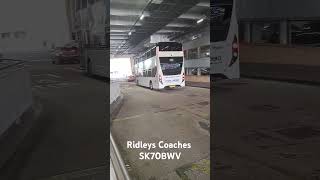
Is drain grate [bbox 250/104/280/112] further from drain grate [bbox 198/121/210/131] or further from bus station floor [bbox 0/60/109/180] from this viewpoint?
bus station floor [bbox 0/60/109/180]

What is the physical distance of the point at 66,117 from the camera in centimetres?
271

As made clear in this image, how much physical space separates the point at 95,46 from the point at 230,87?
2159mm

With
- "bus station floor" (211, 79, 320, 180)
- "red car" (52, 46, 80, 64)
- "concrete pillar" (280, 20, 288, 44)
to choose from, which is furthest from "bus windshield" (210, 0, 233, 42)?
"concrete pillar" (280, 20, 288, 44)

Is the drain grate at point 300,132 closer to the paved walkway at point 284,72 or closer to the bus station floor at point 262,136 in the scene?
the bus station floor at point 262,136

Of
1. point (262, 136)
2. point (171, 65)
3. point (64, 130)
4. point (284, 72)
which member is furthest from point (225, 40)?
point (284, 72)

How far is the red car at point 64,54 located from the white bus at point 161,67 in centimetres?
58

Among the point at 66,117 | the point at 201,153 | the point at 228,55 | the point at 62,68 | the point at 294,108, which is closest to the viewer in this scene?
the point at 201,153

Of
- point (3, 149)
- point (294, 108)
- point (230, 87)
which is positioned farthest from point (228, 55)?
point (3, 149)

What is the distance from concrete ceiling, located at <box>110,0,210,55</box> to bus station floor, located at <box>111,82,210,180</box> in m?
0.36

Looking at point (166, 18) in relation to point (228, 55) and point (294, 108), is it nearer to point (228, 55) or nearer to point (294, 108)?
point (228, 55)

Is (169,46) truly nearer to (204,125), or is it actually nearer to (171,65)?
(171,65)

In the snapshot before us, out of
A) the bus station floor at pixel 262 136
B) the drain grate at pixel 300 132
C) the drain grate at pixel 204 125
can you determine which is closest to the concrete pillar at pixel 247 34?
the bus station floor at pixel 262 136

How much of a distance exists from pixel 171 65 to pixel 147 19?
422 mm

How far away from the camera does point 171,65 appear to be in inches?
108
